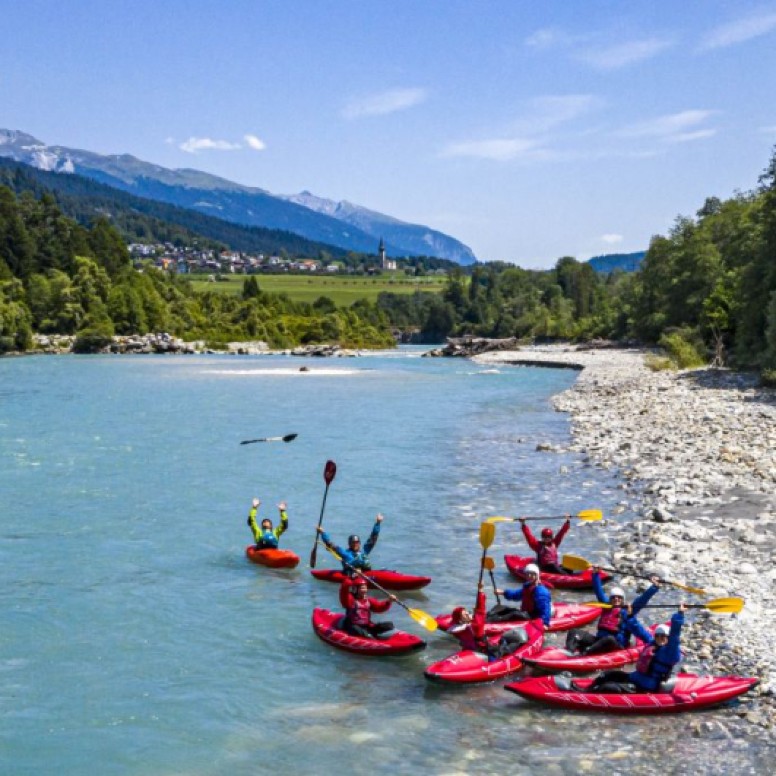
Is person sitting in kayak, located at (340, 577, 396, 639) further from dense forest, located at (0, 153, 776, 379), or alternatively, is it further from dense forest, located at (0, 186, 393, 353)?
dense forest, located at (0, 186, 393, 353)

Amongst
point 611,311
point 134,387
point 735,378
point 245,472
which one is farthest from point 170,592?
point 611,311

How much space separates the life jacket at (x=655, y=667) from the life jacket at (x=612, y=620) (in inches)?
51.1

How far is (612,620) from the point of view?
1245 centimetres

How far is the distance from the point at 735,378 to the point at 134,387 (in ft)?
144

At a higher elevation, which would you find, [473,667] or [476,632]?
[476,632]

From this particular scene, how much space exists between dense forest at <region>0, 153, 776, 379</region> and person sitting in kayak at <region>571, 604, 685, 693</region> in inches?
1479

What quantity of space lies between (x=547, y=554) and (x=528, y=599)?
2.82m

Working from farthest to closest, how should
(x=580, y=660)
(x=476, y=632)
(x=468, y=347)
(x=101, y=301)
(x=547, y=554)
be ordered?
1. (x=101, y=301)
2. (x=468, y=347)
3. (x=547, y=554)
4. (x=476, y=632)
5. (x=580, y=660)

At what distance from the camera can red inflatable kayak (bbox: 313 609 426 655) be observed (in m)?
13.0

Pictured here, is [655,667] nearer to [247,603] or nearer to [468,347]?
[247,603]

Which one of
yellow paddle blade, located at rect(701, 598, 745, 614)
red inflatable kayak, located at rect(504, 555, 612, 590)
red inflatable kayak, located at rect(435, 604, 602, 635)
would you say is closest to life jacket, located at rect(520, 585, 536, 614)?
red inflatable kayak, located at rect(435, 604, 602, 635)

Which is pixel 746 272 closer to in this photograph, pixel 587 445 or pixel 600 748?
pixel 587 445

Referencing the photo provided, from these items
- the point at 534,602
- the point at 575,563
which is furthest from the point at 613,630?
the point at 575,563

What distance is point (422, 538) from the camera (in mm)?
20250
